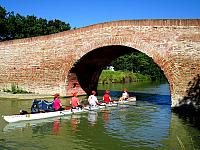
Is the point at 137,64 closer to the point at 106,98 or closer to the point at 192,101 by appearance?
the point at 106,98

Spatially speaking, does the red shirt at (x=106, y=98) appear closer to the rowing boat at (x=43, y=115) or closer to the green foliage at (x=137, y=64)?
the rowing boat at (x=43, y=115)

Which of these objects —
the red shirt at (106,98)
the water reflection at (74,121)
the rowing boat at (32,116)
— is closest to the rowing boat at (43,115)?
the rowing boat at (32,116)

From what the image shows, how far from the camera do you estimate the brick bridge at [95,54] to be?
18322 millimetres

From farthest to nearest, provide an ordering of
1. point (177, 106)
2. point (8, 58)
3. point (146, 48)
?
point (8, 58) < point (146, 48) < point (177, 106)

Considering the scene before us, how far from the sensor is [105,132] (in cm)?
1320

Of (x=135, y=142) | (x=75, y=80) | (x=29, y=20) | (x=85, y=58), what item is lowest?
(x=135, y=142)

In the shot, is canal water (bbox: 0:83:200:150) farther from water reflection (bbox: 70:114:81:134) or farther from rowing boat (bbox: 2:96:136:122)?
rowing boat (bbox: 2:96:136:122)

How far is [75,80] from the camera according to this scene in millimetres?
26297

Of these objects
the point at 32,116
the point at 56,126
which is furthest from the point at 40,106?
the point at 56,126

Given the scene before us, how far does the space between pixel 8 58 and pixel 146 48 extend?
1419 cm

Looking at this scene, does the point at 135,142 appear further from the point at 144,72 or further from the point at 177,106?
the point at 144,72

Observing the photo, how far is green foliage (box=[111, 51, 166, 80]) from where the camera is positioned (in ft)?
203

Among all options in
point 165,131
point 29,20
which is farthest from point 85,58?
point 29,20

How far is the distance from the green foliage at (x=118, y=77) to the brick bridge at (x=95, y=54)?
20.2 meters
